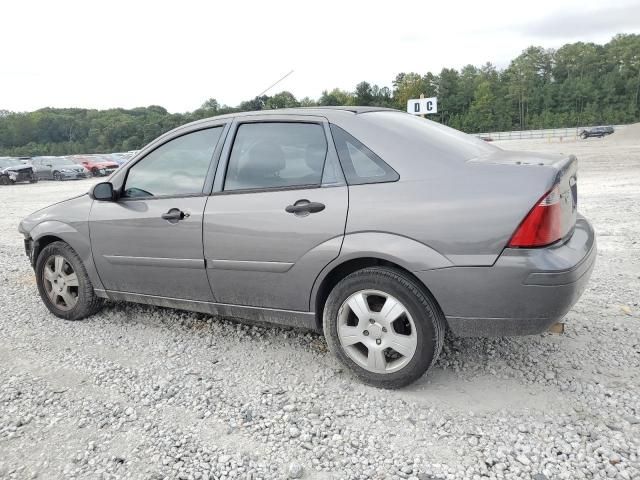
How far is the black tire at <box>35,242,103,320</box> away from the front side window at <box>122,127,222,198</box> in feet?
2.67

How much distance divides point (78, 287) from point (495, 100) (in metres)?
112

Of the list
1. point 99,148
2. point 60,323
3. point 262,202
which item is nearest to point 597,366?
point 262,202

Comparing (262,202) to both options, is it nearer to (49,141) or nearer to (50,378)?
(50,378)

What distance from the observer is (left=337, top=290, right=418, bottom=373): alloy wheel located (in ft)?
9.75

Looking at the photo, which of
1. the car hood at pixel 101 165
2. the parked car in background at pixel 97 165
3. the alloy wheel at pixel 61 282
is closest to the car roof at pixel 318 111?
the alloy wheel at pixel 61 282

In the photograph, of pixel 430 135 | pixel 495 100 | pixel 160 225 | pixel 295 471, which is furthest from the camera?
pixel 495 100

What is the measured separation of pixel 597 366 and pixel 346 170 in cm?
201

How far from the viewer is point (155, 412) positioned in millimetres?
2992

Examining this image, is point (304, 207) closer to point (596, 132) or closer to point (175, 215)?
point (175, 215)

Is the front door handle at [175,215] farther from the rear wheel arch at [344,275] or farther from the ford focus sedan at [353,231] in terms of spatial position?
the rear wheel arch at [344,275]

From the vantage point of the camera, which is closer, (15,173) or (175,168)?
(175,168)

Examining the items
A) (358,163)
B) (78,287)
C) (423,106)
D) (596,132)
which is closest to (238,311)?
(358,163)

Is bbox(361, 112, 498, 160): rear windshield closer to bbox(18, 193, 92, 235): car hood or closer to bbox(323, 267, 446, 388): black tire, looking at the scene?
bbox(323, 267, 446, 388): black tire

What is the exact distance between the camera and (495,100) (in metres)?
106
